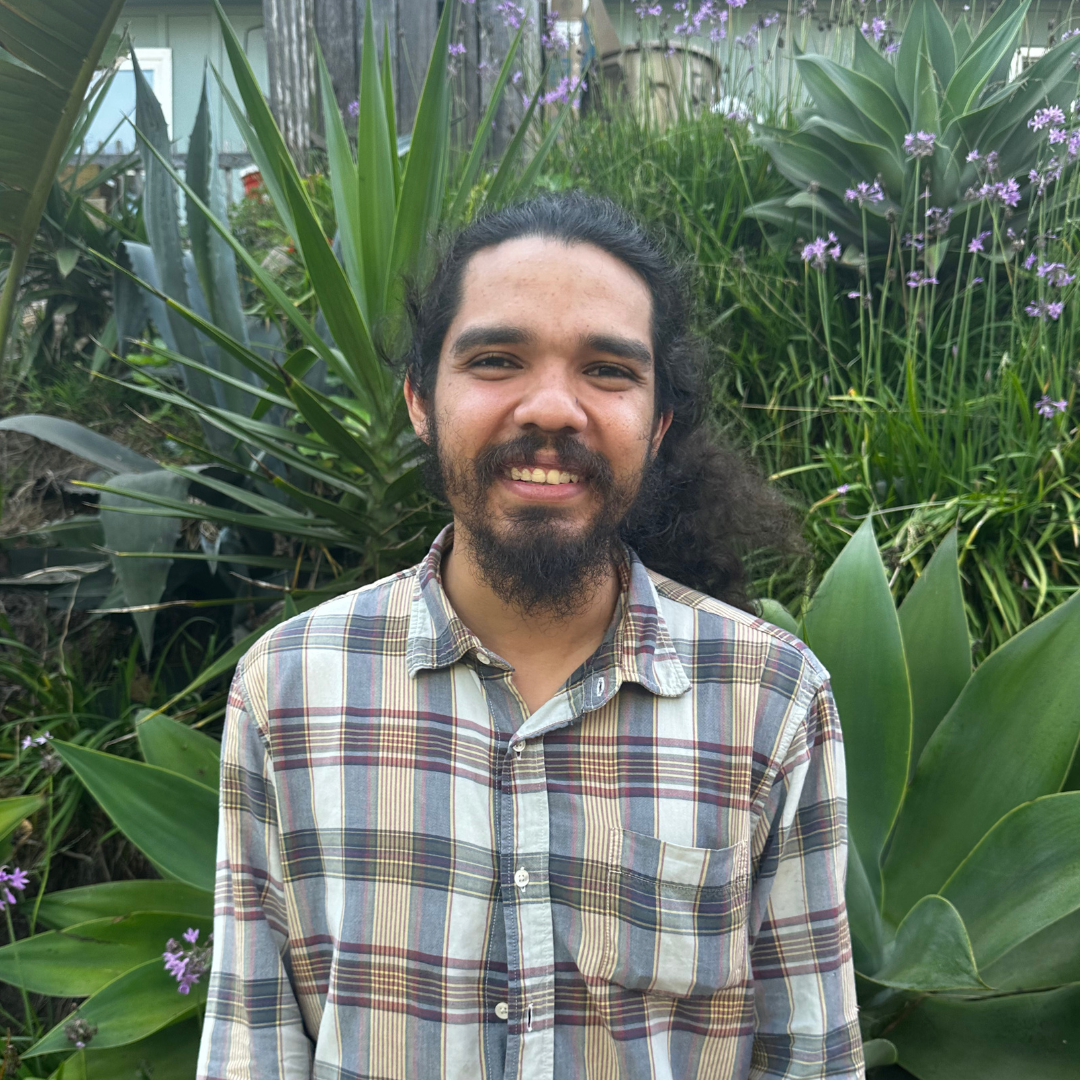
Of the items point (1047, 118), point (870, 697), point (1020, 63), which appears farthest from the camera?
point (1020, 63)

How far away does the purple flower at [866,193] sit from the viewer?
10.2 feet

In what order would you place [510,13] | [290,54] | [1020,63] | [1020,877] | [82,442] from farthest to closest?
[290,54] < [510,13] < [1020,63] < [82,442] < [1020,877]

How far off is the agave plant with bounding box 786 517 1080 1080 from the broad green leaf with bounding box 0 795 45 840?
166 centimetres

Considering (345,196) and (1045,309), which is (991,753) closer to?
(1045,309)

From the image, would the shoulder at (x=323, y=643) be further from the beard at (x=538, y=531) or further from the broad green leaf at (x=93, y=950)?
the broad green leaf at (x=93, y=950)

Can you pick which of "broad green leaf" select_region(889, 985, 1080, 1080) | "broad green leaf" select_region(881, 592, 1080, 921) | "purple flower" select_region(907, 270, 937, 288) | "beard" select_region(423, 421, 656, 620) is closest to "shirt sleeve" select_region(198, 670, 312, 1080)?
"beard" select_region(423, 421, 656, 620)

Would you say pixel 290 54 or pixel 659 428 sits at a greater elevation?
pixel 290 54

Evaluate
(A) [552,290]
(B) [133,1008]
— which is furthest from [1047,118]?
(B) [133,1008]

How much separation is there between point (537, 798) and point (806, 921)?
16.6 inches

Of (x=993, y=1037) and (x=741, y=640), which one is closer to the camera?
(x=741, y=640)

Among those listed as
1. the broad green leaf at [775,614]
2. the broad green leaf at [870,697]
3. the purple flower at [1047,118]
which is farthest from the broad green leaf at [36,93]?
the purple flower at [1047,118]

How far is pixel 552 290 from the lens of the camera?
56.9 inches

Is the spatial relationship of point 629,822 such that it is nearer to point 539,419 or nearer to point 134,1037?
point 539,419

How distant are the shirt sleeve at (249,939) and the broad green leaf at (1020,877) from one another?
110 cm
